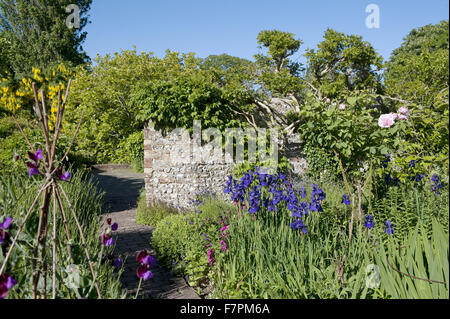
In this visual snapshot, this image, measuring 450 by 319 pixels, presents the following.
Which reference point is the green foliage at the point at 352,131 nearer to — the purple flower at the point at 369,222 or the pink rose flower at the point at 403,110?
the pink rose flower at the point at 403,110

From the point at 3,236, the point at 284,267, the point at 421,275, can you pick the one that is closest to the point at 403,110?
the point at 421,275

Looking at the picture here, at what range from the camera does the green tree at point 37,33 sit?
21.2 metres

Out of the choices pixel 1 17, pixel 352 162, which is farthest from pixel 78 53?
pixel 352 162

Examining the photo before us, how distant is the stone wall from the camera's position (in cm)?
686

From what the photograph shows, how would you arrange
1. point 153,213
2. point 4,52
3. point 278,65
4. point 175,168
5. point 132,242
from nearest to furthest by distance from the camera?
point 132,242
point 153,213
point 175,168
point 278,65
point 4,52

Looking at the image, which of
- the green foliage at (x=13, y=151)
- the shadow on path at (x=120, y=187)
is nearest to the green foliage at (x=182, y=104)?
the shadow on path at (x=120, y=187)

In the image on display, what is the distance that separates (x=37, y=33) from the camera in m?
21.6

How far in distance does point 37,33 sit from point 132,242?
21.9 metres

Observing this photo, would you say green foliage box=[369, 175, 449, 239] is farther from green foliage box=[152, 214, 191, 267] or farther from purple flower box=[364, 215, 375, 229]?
green foliage box=[152, 214, 191, 267]

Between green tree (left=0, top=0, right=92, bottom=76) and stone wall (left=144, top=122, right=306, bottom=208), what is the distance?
17637 mm

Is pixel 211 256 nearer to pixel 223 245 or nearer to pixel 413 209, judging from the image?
pixel 223 245

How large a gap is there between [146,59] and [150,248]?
976cm

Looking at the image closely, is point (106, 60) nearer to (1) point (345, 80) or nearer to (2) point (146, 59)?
(2) point (146, 59)

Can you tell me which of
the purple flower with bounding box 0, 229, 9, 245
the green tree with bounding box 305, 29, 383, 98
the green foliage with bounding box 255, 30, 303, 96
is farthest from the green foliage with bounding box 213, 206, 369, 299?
the green tree with bounding box 305, 29, 383, 98
